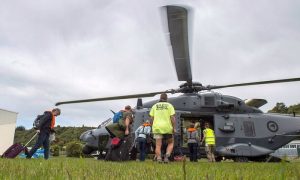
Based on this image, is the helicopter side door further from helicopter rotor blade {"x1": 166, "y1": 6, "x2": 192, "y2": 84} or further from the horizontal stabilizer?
helicopter rotor blade {"x1": 166, "y1": 6, "x2": 192, "y2": 84}

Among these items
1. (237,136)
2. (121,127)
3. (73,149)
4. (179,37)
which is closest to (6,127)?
(73,149)

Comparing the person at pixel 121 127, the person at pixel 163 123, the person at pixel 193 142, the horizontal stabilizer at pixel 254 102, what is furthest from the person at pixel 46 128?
the horizontal stabilizer at pixel 254 102

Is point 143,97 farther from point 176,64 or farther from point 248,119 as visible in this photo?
point 248,119

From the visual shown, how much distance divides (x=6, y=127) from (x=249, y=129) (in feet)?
47.5

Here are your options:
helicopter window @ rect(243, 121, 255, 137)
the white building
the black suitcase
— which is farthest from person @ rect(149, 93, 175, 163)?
the white building

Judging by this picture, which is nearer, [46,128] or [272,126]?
[46,128]

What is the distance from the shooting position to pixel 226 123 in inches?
460

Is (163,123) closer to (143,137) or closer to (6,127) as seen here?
(143,137)

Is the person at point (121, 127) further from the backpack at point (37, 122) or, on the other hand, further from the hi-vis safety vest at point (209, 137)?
→ the hi-vis safety vest at point (209, 137)

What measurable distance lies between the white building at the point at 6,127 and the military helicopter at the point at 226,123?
29.0 ft

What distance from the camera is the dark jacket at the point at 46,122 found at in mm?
9164

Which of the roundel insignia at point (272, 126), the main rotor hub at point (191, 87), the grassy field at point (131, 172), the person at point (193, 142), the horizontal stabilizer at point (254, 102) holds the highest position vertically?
the main rotor hub at point (191, 87)

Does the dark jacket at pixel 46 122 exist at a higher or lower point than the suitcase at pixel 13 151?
higher

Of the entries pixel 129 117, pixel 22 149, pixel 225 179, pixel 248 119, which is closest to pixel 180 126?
pixel 248 119
